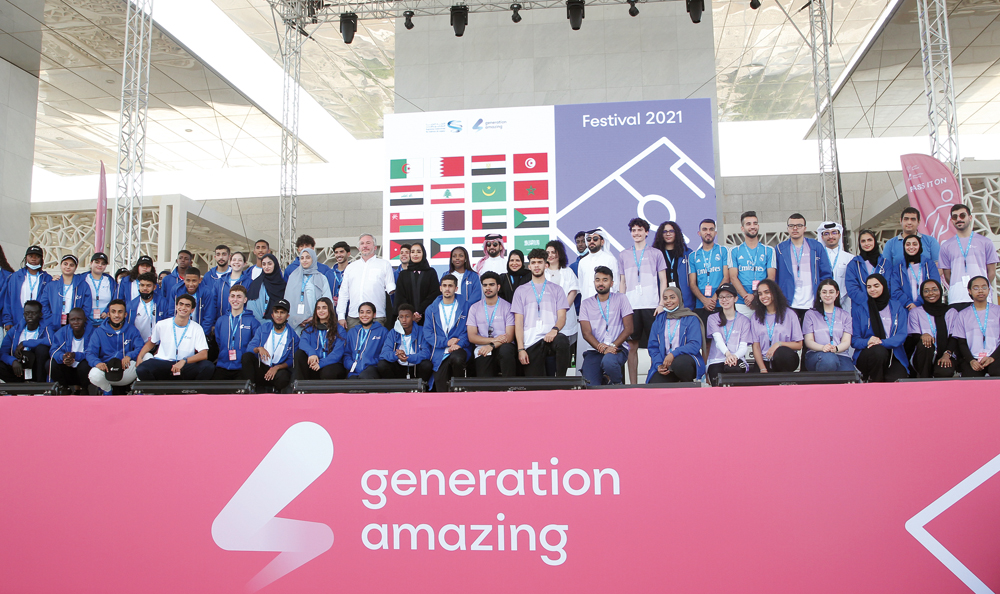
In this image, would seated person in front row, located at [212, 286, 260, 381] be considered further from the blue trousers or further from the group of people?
the blue trousers

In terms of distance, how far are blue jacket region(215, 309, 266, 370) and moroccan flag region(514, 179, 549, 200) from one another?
4.16 m

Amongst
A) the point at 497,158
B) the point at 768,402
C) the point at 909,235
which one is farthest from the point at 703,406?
the point at 497,158

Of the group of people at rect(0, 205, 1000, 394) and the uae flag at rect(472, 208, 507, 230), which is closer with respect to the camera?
the group of people at rect(0, 205, 1000, 394)

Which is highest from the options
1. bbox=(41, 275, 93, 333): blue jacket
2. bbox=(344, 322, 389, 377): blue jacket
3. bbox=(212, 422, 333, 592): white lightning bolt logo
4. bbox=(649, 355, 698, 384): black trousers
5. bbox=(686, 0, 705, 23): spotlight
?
bbox=(686, 0, 705, 23): spotlight

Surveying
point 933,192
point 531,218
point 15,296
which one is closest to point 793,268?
point 933,192

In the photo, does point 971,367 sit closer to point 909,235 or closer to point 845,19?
point 909,235

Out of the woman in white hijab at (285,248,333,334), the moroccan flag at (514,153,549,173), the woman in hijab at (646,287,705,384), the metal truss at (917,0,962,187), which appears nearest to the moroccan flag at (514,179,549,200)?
the moroccan flag at (514,153,549,173)

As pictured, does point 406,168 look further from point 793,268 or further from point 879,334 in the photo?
point 879,334

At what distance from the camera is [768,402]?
266cm

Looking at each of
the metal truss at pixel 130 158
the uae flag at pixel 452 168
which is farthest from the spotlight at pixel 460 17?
the metal truss at pixel 130 158

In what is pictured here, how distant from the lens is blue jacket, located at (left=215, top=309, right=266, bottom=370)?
17.2 feet

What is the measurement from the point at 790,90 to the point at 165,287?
46.4 ft

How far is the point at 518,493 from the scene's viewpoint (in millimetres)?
2691

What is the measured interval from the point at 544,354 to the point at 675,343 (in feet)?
3.09
